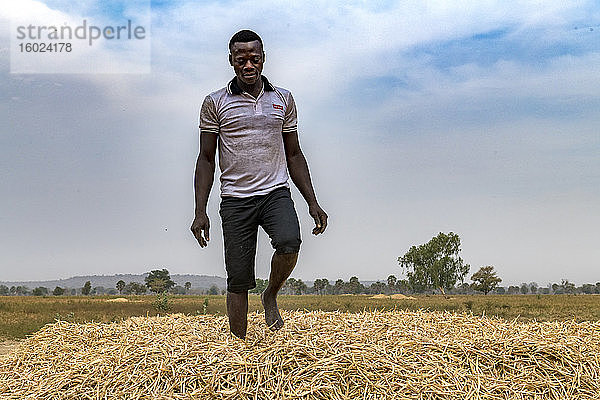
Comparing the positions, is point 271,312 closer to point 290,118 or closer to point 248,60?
point 290,118

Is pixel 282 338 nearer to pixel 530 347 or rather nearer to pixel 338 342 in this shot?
pixel 338 342

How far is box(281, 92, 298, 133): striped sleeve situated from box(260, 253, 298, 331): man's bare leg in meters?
1.07

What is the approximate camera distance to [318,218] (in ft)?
17.2

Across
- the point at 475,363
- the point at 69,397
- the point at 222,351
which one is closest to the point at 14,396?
the point at 69,397

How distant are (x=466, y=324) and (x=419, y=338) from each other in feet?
4.28

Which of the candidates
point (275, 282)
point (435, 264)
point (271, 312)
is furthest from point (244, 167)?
point (435, 264)

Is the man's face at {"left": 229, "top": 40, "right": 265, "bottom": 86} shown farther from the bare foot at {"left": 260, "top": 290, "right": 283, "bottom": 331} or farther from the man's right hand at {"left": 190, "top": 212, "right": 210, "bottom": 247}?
the bare foot at {"left": 260, "top": 290, "right": 283, "bottom": 331}

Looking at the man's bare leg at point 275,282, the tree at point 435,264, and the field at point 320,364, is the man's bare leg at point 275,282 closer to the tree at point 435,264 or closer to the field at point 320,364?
the field at point 320,364

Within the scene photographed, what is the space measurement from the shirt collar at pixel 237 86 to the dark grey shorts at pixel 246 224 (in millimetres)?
835

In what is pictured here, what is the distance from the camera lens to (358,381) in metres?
4.17

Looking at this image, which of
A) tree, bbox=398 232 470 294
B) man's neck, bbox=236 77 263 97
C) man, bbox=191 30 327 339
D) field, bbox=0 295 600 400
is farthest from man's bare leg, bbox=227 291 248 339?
tree, bbox=398 232 470 294

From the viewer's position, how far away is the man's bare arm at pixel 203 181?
5059 millimetres

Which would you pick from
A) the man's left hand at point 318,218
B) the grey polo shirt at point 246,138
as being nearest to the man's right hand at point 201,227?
the grey polo shirt at point 246,138

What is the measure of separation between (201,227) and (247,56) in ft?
4.59
